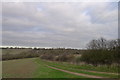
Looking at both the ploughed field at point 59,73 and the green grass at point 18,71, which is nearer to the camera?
the ploughed field at point 59,73

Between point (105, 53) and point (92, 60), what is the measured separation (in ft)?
10.3

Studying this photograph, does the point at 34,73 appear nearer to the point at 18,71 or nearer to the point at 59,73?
the point at 59,73

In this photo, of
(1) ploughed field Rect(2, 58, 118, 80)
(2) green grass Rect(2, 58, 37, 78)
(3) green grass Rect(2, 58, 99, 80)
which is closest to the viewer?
(1) ploughed field Rect(2, 58, 118, 80)

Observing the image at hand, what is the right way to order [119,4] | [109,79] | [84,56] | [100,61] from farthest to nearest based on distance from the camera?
[84,56] → [100,61] → [119,4] → [109,79]

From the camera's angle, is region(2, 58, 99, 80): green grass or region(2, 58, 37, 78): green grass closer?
region(2, 58, 99, 80): green grass

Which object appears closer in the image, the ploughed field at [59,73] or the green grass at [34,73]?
the ploughed field at [59,73]

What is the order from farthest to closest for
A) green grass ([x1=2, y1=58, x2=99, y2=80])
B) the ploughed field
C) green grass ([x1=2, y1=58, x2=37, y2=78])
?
green grass ([x1=2, y1=58, x2=37, y2=78])
green grass ([x1=2, y1=58, x2=99, y2=80])
the ploughed field

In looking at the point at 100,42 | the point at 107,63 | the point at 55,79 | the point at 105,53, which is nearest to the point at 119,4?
the point at 105,53

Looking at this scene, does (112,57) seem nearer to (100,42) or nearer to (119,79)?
(119,79)

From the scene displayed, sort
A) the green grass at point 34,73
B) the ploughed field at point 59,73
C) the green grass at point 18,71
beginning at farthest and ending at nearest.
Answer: the green grass at point 18,71 < the green grass at point 34,73 < the ploughed field at point 59,73

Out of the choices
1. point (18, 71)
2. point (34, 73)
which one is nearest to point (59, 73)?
point (34, 73)

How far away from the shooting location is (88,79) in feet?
35.6

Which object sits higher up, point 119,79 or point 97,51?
point 97,51

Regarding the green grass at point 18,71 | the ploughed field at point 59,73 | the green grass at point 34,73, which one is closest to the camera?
the ploughed field at point 59,73
